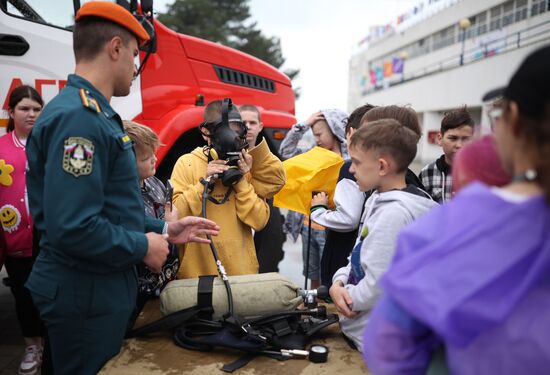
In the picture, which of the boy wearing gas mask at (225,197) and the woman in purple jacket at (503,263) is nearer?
the woman in purple jacket at (503,263)

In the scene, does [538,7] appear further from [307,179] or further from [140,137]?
[140,137]

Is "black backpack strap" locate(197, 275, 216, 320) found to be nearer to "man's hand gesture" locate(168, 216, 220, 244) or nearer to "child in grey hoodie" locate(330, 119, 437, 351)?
"man's hand gesture" locate(168, 216, 220, 244)

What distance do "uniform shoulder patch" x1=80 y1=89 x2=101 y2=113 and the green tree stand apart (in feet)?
74.2

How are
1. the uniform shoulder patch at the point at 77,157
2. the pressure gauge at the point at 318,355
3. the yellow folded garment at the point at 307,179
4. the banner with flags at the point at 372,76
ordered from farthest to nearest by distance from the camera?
the banner with flags at the point at 372,76, the yellow folded garment at the point at 307,179, the pressure gauge at the point at 318,355, the uniform shoulder patch at the point at 77,157

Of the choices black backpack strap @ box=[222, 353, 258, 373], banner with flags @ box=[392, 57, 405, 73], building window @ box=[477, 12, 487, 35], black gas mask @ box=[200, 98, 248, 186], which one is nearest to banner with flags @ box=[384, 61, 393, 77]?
banner with flags @ box=[392, 57, 405, 73]

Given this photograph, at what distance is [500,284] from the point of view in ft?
2.48

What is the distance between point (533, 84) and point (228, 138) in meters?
1.80

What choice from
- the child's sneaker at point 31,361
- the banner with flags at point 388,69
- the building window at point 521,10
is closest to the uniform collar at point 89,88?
the child's sneaker at point 31,361

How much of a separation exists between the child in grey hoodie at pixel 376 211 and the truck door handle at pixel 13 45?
2701mm

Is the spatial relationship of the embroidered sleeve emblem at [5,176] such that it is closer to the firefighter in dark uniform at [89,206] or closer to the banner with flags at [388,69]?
the firefighter in dark uniform at [89,206]

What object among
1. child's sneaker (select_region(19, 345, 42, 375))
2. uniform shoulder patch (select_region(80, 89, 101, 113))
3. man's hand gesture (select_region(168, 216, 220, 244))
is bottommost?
child's sneaker (select_region(19, 345, 42, 375))

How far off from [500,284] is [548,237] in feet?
0.39

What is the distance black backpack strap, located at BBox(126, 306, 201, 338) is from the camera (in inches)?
68.7

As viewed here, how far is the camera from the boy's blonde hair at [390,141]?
5.49 ft
